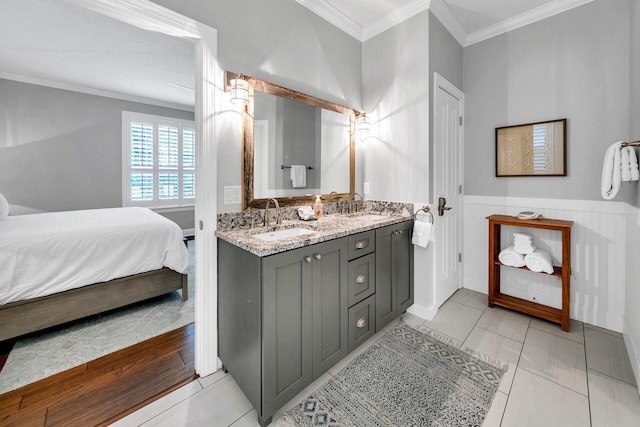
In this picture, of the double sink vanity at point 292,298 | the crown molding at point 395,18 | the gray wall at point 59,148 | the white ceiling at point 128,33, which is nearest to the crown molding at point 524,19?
the white ceiling at point 128,33

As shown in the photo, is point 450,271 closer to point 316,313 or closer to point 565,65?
point 316,313

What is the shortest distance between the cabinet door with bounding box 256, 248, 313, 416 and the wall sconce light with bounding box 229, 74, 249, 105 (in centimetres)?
105

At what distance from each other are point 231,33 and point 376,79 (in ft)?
4.74

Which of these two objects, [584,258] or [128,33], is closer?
[584,258]

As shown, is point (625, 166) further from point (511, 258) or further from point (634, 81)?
point (511, 258)

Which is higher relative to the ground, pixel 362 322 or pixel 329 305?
pixel 329 305

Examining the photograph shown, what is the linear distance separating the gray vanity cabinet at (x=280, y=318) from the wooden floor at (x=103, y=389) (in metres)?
0.41

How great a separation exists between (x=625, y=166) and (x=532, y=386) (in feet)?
4.89

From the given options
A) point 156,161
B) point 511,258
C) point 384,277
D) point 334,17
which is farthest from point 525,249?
point 156,161

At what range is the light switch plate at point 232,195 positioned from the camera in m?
1.75

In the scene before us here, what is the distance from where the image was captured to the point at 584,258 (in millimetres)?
2291

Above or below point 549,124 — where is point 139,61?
above

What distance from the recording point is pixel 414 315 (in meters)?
2.46

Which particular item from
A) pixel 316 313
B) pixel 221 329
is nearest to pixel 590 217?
pixel 316 313
